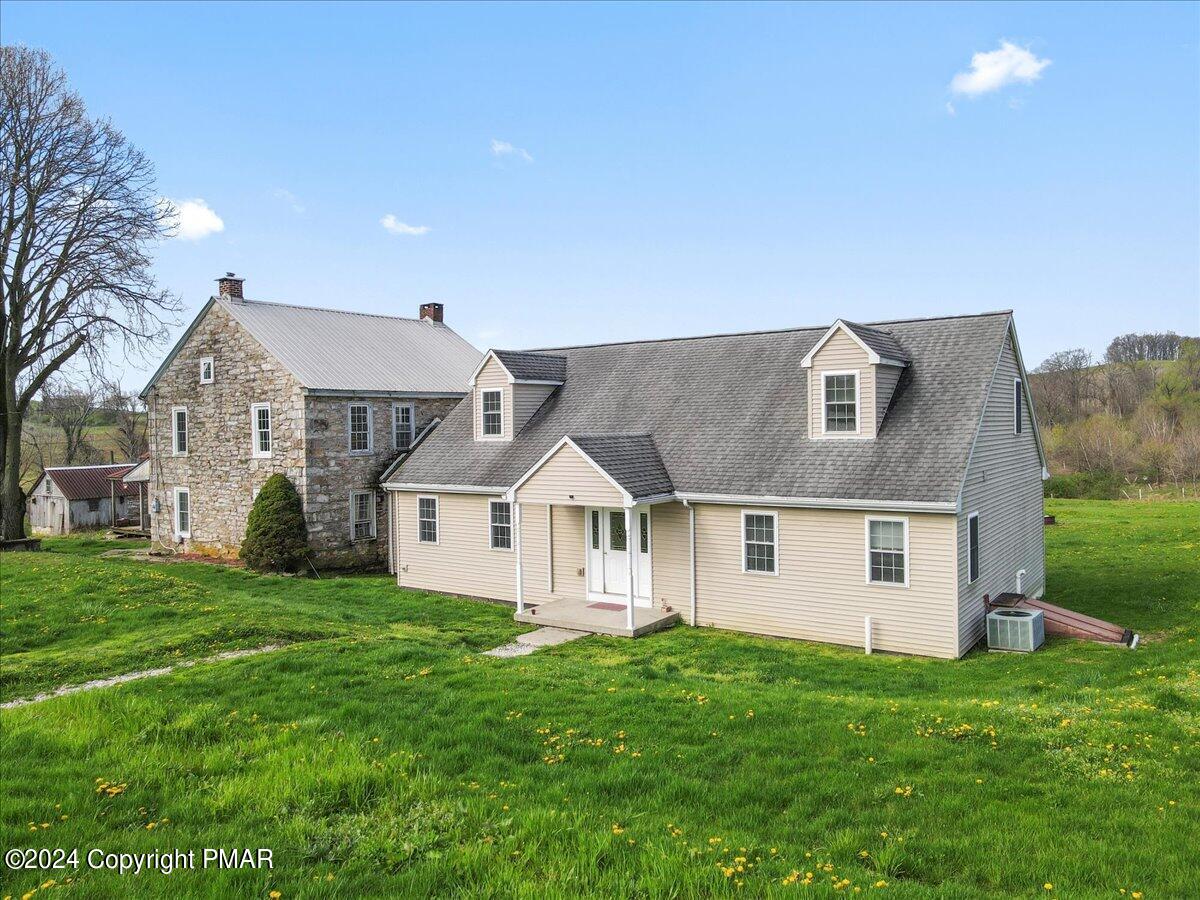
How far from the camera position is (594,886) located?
199 inches

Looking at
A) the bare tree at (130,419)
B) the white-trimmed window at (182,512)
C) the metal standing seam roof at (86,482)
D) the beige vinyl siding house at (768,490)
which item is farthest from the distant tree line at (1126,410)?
the bare tree at (130,419)

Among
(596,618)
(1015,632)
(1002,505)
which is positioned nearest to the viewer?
(1015,632)

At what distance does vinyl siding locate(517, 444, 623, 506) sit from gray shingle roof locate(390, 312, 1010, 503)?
174 cm

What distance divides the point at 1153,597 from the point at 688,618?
1116 centimetres

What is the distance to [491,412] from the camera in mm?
22531

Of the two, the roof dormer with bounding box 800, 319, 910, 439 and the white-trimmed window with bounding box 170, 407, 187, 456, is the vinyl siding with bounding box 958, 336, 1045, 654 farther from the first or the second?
the white-trimmed window with bounding box 170, 407, 187, 456

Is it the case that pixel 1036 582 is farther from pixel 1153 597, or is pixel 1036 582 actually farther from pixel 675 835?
pixel 675 835

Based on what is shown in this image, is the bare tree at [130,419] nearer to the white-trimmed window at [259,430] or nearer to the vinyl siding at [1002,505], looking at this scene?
the white-trimmed window at [259,430]

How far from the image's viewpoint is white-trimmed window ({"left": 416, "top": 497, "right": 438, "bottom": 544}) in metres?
22.1

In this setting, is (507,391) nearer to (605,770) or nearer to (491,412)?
(491,412)

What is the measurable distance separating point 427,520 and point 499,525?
2.63 metres

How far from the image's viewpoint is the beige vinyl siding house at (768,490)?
49.5ft

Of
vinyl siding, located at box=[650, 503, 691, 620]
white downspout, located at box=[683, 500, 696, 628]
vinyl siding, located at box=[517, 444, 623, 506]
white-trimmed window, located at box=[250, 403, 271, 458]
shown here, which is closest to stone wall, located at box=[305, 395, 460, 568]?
white-trimmed window, located at box=[250, 403, 271, 458]

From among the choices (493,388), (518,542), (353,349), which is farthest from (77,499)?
(518,542)
